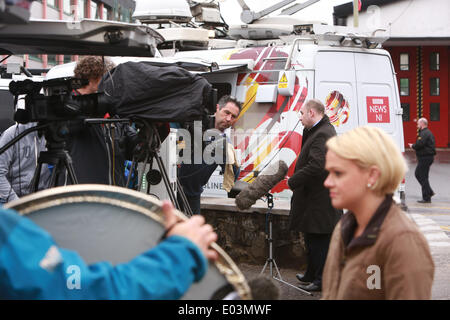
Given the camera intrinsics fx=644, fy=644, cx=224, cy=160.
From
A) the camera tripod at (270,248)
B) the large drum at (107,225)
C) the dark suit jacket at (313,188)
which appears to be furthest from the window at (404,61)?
the large drum at (107,225)

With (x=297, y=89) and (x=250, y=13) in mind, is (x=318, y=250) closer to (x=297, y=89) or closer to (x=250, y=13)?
(x=297, y=89)

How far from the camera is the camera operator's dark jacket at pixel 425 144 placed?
15203 mm

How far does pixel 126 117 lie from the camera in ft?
13.5

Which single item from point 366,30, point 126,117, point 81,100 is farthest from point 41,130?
point 366,30

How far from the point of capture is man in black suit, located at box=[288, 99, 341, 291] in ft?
21.6

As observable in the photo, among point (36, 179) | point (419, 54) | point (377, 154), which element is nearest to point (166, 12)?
point (36, 179)

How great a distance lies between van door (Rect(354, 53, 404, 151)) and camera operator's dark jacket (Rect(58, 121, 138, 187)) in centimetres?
548

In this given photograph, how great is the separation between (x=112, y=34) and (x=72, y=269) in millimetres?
1899

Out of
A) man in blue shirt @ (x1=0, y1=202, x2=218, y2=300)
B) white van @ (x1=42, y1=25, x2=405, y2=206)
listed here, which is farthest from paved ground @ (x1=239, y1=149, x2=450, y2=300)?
white van @ (x1=42, y1=25, x2=405, y2=206)

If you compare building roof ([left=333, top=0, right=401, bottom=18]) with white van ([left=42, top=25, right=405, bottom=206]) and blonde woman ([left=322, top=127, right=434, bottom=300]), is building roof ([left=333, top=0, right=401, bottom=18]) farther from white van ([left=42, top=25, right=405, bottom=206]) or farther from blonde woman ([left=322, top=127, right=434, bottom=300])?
blonde woman ([left=322, top=127, right=434, bottom=300])

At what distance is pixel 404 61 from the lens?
1407 inches

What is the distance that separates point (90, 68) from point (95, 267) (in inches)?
116

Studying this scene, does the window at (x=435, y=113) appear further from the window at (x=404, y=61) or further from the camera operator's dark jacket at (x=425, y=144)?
the camera operator's dark jacket at (x=425, y=144)

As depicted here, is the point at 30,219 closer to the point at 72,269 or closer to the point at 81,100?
the point at 72,269
